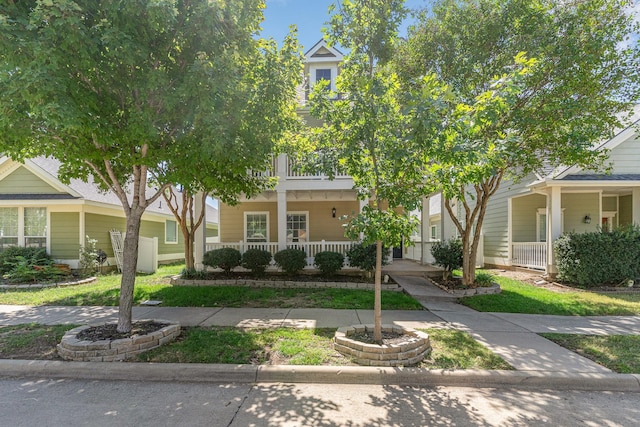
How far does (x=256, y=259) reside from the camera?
11000 millimetres

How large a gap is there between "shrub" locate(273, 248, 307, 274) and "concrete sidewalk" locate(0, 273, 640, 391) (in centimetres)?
300

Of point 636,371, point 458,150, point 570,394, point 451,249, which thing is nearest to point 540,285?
point 451,249

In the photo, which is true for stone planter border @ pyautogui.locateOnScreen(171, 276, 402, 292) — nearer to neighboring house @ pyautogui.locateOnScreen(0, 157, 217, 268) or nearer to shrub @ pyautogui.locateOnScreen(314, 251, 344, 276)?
shrub @ pyautogui.locateOnScreen(314, 251, 344, 276)

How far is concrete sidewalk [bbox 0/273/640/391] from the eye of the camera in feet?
14.3

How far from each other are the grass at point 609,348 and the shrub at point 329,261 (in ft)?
19.3

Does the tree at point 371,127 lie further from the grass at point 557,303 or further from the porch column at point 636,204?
the porch column at point 636,204

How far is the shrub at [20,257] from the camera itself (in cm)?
1180

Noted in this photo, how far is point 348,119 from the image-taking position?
497cm

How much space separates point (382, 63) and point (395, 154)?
179 centimetres

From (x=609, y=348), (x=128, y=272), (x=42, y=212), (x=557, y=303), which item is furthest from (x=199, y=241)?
(x=609, y=348)

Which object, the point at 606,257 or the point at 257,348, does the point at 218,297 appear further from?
the point at 606,257

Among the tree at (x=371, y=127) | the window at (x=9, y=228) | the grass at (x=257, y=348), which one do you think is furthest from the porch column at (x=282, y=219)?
the window at (x=9, y=228)

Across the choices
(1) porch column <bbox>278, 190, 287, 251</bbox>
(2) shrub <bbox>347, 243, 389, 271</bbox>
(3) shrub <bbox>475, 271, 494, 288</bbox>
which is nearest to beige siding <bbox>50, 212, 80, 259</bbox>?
(1) porch column <bbox>278, 190, 287, 251</bbox>

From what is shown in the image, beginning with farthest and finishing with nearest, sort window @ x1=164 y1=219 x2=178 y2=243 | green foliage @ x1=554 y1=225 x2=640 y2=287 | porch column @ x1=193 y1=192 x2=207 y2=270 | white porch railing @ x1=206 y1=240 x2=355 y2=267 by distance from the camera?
window @ x1=164 y1=219 x2=178 y2=243, white porch railing @ x1=206 y1=240 x2=355 y2=267, porch column @ x1=193 y1=192 x2=207 y2=270, green foliage @ x1=554 y1=225 x2=640 y2=287
